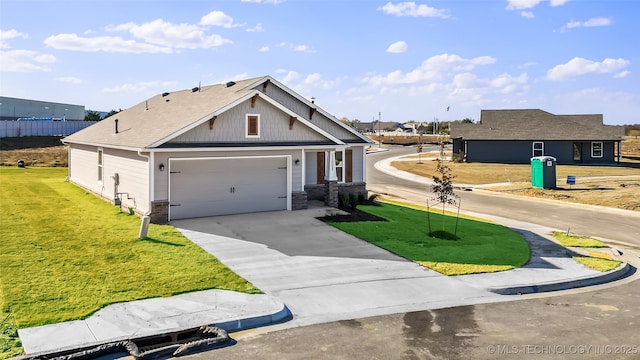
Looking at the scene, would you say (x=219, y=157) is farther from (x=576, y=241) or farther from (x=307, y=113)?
(x=576, y=241)

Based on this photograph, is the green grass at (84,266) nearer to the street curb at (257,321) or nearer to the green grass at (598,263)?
the street curb at (257,321)

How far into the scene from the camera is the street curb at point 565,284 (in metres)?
12.4

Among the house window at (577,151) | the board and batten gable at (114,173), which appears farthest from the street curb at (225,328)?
the house window at (577,151)

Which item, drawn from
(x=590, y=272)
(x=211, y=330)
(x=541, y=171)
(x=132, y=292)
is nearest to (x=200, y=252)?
(x=132, y=292)

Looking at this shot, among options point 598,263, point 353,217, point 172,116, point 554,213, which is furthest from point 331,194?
point 554,213

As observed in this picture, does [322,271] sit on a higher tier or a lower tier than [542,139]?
lower

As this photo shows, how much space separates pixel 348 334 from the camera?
9.39m

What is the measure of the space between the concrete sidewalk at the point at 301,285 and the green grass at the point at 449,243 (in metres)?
0.53

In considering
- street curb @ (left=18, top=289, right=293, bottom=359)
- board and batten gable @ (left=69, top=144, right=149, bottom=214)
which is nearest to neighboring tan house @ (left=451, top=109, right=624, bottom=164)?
board and batten gable @ (left=69, top=144, right=149, bottom=214)

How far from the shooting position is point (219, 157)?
1959 cm

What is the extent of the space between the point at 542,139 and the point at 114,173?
44.0 meters

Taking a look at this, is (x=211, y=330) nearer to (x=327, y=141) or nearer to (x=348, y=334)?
(x=348, y=334)

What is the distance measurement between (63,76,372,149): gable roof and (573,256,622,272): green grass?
10653 mm

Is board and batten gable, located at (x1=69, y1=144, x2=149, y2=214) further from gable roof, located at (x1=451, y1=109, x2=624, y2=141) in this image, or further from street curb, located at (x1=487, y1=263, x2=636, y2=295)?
gable roof, located at (x1=451, y1=109, x2=624, y2=141)
